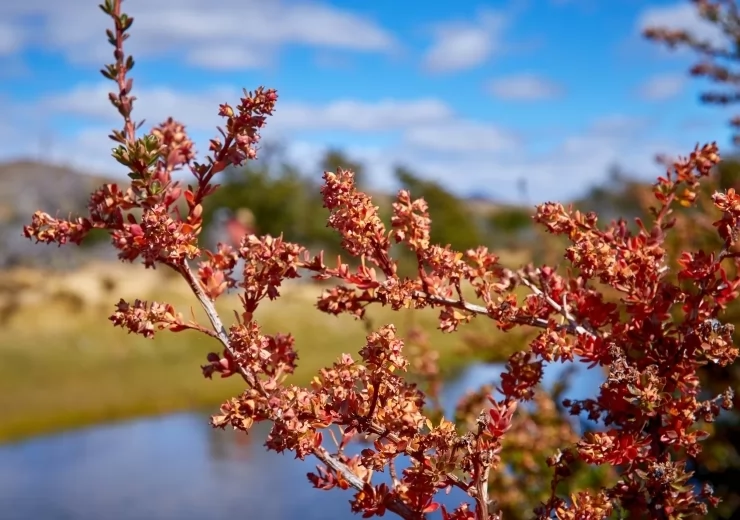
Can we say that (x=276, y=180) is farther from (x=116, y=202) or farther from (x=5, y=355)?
(x=116, y=202)

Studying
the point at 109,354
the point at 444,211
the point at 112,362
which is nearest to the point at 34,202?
the point at 444,211

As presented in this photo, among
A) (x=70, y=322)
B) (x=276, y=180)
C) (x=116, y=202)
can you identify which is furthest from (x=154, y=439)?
(x=276, y=180)

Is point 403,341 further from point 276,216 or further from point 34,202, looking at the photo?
point 34,202

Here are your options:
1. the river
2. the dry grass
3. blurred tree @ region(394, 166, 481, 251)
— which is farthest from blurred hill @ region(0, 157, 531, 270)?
the river

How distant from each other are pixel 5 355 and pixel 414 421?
835 inches

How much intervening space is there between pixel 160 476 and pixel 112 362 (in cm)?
746

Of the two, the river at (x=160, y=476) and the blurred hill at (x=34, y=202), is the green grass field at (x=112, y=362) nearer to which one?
the river at (x=160, y=476)

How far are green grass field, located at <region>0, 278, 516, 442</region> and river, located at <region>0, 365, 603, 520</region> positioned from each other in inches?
38.4

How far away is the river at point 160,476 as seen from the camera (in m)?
12.5

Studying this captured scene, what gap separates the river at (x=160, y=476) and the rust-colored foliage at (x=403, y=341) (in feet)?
31.3

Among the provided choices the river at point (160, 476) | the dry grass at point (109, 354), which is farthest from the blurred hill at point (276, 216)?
the river at point (160, 476)

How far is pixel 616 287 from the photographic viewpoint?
150cm

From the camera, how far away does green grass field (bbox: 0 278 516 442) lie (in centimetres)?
1772

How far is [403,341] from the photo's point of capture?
50.3 inches
